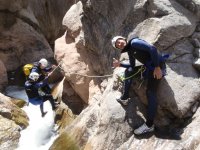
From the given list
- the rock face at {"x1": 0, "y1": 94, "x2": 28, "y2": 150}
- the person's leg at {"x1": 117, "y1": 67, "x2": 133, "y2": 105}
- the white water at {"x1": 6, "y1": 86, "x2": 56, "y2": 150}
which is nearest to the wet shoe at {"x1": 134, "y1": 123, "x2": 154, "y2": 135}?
the person's leg at {"x1": 117, "y1": 67, "x2": 133, "y2": 105}

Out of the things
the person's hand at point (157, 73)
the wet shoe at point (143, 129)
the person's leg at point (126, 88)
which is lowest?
the wet shoe at point (143, 129)

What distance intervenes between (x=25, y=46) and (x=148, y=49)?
635 inches

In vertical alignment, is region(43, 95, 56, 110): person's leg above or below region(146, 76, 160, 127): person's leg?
below

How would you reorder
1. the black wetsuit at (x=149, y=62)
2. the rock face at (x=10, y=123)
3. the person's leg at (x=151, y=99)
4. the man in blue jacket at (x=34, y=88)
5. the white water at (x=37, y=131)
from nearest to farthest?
the black wetsuit at (x=149, y=62) < the person's leg at (x=151, y=99) < the rock face at (x=10, y=123) < the man in blue jacket at (x=34, y=88) < the white water at (x=37, y=131)

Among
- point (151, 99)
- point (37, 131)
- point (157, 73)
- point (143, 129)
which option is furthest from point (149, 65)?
point (37, 131)

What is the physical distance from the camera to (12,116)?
14.5m

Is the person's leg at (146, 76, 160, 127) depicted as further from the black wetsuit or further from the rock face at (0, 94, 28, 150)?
the rock face at (0, 94, 28, 150)

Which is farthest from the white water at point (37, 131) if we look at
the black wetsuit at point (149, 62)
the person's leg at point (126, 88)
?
the black wetsuit at point (149, 62)

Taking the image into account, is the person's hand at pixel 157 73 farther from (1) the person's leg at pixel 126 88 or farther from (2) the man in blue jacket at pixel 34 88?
(2) the man in blue jacket at pixel 34 88

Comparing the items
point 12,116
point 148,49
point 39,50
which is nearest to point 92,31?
point 12,116

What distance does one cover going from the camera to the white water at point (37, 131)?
13837mm

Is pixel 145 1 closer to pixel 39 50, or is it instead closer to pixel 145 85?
pixel 145 85

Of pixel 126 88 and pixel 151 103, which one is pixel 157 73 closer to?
pixel 151 103

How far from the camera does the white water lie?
45.4ft
